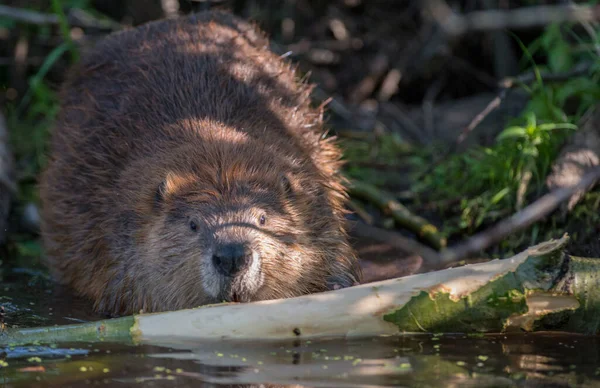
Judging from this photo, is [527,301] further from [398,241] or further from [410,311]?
[398,241]

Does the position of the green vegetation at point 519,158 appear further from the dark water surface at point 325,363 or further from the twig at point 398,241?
the dark water surface at point 325,363

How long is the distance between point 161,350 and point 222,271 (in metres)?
0.33

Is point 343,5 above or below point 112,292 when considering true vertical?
above

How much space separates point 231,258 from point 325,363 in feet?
1.61

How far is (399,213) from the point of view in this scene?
455 cm

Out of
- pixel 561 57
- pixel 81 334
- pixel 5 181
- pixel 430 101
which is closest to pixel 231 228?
pixel 81 334

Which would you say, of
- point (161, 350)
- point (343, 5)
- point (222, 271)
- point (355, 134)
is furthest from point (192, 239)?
point (343, 5)

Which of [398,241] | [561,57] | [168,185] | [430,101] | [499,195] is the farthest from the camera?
[430,101]

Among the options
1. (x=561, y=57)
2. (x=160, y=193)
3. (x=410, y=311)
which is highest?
(x=561, y=57)

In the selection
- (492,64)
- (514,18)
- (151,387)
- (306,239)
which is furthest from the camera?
(492,64)

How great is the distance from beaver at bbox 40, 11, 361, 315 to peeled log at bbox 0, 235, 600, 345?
0.58 ft

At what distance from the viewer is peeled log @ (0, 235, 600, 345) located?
116 inches

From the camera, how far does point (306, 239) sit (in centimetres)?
350

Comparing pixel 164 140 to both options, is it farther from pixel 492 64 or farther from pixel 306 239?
pixel 492 64
